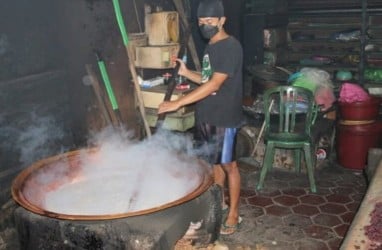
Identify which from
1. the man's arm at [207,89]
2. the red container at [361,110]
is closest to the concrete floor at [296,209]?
the red container at [361,110]

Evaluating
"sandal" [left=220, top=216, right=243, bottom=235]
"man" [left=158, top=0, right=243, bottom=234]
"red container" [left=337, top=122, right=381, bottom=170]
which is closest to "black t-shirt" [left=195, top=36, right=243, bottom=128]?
"man" [left=158, top=0, right=243, bottom=234]

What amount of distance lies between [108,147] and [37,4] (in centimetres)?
206

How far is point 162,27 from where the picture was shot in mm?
6387

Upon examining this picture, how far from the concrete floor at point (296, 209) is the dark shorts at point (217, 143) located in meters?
1.00

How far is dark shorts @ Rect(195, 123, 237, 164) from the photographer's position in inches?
180

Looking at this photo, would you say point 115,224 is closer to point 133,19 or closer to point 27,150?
point 27,150

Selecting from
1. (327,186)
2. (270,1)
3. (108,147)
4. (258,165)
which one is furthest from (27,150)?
(270,1)

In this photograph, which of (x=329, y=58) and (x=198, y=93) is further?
(x=329, y=58)

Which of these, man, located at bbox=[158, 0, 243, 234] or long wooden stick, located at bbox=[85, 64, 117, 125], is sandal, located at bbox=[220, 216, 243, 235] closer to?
man, located at bbox=[158, 0, 243, 234]

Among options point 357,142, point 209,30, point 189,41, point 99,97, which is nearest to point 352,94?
point 357,142

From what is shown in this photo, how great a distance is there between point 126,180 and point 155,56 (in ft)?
10.1

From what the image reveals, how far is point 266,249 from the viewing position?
15.0 ft

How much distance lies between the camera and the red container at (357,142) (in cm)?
675

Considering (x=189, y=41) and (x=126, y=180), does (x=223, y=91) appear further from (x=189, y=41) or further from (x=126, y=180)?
(x=189, y=41)
